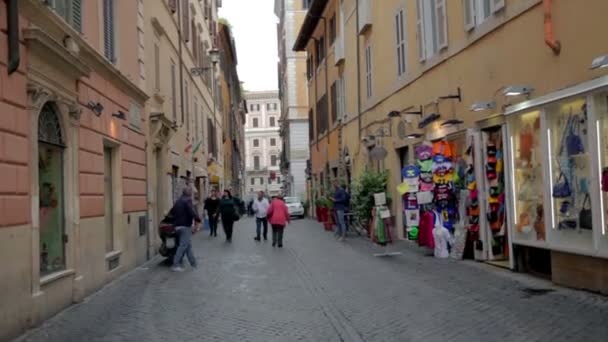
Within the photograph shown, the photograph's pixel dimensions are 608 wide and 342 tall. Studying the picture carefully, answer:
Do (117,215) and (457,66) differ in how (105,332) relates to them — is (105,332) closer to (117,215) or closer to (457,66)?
(117,215)

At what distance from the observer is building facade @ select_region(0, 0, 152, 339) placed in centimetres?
735

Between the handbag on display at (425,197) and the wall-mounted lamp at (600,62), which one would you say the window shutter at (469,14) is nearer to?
the handbag on display at (425,197)

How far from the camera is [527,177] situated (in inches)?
423

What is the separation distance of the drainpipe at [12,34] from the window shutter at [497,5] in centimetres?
719

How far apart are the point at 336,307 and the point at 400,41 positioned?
10.5 m

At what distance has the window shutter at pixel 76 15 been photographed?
33.3 ft

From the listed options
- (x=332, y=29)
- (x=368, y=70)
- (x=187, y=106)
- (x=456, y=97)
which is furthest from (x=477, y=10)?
(x=332, y=29)

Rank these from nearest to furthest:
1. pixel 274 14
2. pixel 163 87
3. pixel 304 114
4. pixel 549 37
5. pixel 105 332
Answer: pixel 105 332 < pixel 549 37 < pixel 163 87 < pixel 304 114 < pixel 274 14

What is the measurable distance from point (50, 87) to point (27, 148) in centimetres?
119

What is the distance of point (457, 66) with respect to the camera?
1342 cm

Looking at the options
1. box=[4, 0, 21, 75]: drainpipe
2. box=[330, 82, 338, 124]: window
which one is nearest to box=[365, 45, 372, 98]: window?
box=[330, 82, 338, 124]: window

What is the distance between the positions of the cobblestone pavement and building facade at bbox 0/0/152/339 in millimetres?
481

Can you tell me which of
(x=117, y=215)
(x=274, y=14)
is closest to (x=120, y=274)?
(x=117, y=215)

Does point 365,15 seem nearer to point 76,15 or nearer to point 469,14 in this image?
point 469,14
